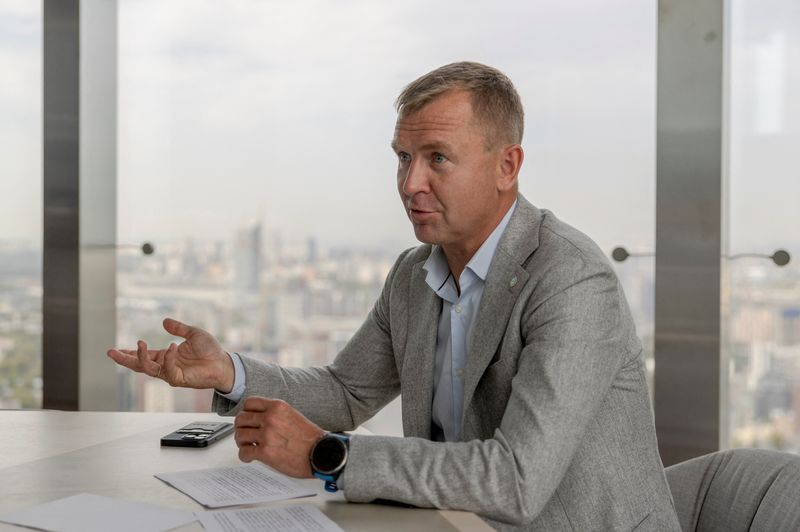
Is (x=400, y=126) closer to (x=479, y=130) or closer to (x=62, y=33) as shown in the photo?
(x=479, y=130)

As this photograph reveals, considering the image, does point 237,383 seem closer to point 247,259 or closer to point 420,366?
point 420,366

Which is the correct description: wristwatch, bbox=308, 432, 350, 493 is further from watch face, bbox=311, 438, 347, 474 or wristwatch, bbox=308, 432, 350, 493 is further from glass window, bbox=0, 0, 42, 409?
glass window, bbox=0, 0, 42, 409

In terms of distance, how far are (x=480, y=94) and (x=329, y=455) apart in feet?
2.56

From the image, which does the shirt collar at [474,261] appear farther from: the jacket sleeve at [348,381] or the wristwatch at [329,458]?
the wristwatch at [329,458]

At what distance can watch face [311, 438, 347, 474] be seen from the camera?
1311 mm

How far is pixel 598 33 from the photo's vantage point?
112 inches

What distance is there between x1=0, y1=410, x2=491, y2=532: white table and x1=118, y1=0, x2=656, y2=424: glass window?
1289 millimetres

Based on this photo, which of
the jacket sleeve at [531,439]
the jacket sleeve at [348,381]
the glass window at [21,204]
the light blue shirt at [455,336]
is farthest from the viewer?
the glass window at [21,204]

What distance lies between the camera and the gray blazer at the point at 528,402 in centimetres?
→ 131

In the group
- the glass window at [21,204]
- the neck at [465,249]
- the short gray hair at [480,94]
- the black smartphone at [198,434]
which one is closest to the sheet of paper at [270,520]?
the black smartphone at [198,434]

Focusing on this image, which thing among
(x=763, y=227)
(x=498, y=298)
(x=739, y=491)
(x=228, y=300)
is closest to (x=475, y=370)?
(x=498, y=298)

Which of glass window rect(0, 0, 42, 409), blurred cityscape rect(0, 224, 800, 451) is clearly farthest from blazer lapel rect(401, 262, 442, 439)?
glass window rect(0, 0, 42, 409)

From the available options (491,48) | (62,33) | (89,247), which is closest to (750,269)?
(491,48)

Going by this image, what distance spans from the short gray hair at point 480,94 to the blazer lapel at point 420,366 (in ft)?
1.14
